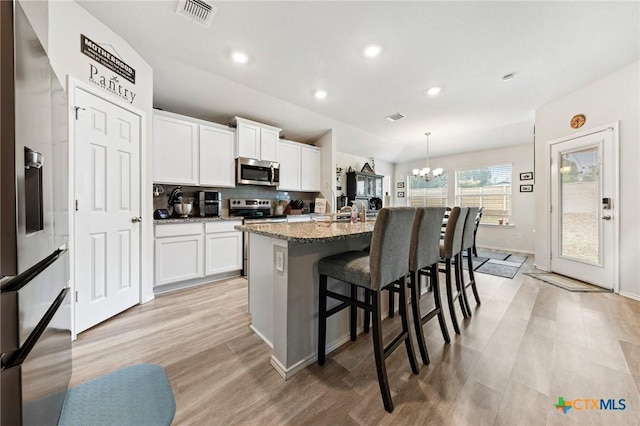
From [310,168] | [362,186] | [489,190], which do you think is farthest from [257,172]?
[489,190]

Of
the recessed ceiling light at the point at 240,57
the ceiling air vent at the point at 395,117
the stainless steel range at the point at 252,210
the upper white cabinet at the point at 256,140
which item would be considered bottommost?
the stainless steel range at the point at 252,210

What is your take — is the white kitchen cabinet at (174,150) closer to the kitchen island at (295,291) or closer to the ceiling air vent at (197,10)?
the ceiling air vent at (197,10)

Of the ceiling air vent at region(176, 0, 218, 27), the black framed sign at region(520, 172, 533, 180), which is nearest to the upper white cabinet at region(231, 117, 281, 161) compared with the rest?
the ceiling air vent at region(176, 0, 218, 27)

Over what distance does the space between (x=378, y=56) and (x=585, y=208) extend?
3.57 metres

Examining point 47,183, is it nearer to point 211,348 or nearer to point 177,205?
point 211,348

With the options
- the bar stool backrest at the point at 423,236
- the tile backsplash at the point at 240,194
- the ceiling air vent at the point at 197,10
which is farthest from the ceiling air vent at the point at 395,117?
the ceiling air vent at the point at 197,10

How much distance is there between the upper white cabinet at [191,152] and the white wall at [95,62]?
43 cm

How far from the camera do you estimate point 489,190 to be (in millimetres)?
5875

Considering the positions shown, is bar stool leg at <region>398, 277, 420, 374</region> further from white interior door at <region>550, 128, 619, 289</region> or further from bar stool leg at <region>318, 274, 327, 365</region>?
white interior door at <region>550, 128, 619, 289</region>

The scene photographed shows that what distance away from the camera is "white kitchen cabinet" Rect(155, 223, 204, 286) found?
108 inches

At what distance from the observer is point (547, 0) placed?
1.84m

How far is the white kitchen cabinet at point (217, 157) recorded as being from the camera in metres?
3.30

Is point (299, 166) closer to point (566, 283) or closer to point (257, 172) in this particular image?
point (257, 172)

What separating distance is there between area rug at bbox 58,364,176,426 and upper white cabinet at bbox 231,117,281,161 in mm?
2902
